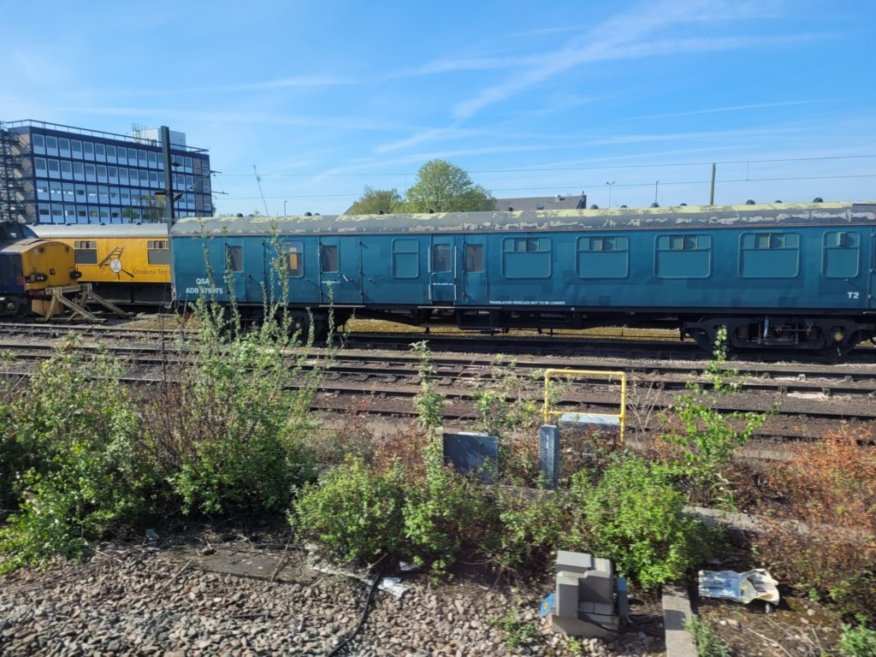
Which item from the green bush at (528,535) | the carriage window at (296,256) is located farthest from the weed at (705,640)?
the carriage window at (296,256)

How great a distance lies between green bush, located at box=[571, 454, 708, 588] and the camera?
419cm

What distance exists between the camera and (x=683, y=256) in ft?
42.2

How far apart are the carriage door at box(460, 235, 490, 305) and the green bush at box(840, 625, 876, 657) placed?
10882 mm

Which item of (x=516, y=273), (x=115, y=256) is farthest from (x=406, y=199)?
(x=516, y=273)

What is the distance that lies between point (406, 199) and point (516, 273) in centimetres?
4747

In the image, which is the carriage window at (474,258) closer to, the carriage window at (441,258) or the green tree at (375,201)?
the carriage window at (441,258)

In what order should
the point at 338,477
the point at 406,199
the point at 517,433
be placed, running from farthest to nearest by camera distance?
the point at 406,199 < the point at 517,433 < the point at 338,477

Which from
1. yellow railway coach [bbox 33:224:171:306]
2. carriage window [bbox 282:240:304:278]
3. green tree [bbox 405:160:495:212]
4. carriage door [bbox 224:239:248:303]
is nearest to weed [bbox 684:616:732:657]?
carriage window [bbox 282:240:304:278]

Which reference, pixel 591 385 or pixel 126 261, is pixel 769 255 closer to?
pixel 591 385

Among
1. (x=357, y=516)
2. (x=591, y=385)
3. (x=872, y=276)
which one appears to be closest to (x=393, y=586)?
(x=357, y=516)

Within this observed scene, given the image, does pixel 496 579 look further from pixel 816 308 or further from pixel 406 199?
pixel 406 199

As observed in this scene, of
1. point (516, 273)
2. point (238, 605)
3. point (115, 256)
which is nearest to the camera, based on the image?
point (238, 605)

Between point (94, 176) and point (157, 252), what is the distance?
3109 inches

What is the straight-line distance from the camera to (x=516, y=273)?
13.8 metres
